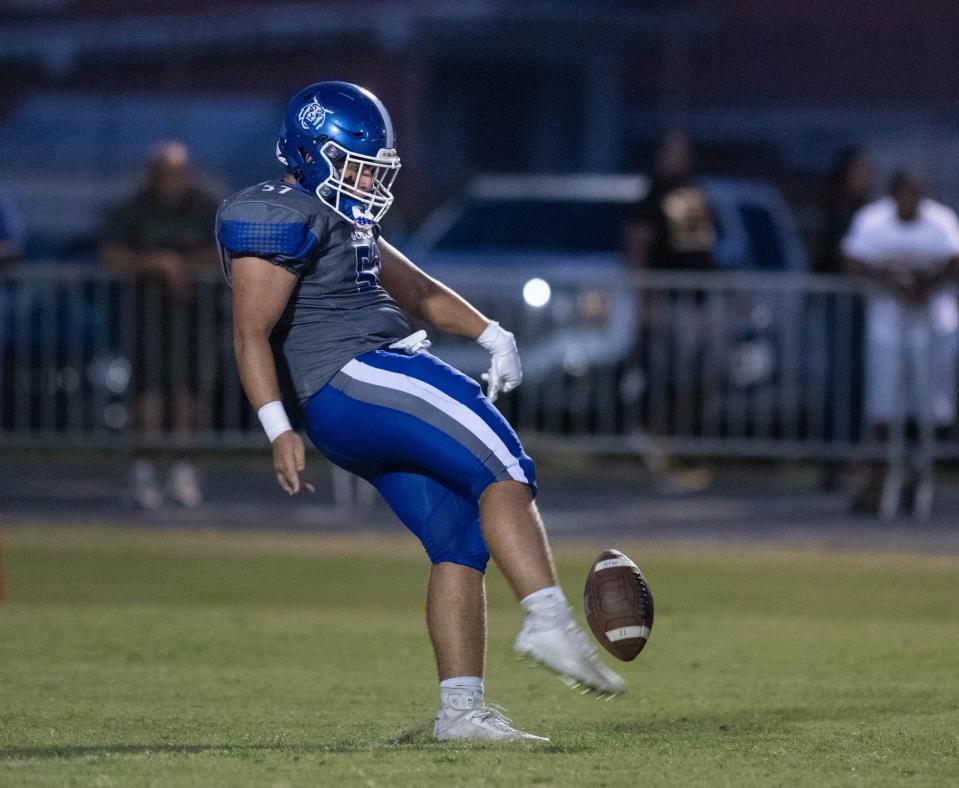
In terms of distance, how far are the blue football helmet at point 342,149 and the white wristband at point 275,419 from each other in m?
0.61

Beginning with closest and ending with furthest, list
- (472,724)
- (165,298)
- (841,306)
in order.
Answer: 1. (472,724)
2. (165,298)
3. (841,306)

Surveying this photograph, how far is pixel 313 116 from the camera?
19.2 feet

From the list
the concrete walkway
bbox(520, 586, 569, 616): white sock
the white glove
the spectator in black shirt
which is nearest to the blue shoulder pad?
the white glove

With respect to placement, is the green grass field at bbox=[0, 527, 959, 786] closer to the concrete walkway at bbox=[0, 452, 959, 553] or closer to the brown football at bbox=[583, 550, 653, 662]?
the brown football at bbox=[583, 550, 653, 662]

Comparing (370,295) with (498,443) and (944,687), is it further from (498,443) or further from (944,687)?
(944,687)

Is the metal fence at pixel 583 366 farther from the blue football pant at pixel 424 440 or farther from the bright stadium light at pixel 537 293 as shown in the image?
the blue football pant at pixel 424 440

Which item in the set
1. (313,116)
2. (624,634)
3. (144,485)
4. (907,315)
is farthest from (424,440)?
(907,315)

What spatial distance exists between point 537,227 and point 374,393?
10.6 metres

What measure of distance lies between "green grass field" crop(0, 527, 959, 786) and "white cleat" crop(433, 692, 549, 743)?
0.10 m

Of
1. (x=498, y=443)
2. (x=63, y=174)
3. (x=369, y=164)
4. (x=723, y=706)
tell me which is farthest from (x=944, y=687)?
(x=63, y=174)

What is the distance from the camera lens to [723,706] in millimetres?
6535

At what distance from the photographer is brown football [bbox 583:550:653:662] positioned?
5.78m

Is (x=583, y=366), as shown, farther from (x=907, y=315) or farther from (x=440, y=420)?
(x=440, y=420)

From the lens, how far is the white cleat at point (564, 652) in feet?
17.9
